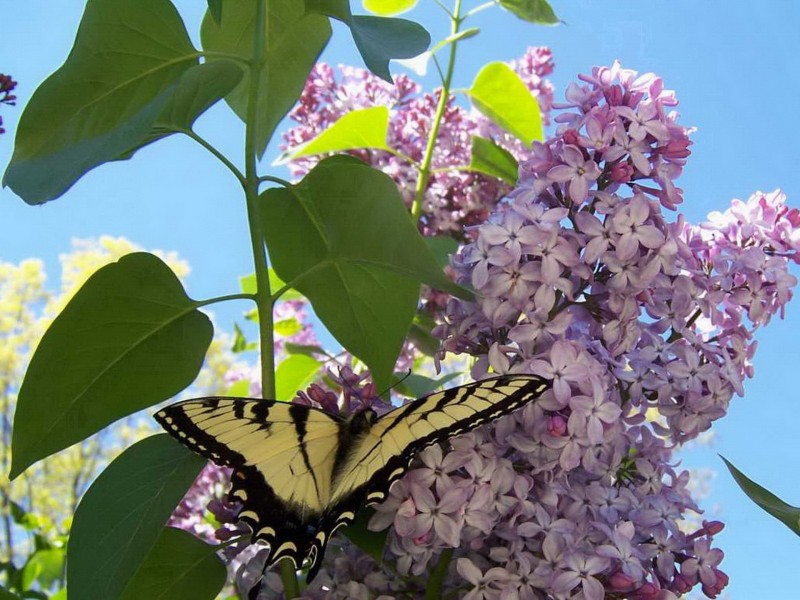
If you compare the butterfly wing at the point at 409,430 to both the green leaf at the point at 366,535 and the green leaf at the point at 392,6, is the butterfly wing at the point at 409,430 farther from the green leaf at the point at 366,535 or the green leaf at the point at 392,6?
the green leaf at the point at 392,6

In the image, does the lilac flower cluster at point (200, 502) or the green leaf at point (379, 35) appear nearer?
the green leaf at point (379, 35)

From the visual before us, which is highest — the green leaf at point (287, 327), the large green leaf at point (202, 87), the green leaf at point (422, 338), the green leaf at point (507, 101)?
the green leaf at point (507, 101)

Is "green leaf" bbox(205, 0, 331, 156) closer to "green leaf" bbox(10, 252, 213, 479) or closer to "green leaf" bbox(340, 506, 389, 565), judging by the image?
"green leaf" bbox(10, 252, 213, 479)

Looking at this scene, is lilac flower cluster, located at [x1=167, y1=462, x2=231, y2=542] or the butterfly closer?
the butterfly

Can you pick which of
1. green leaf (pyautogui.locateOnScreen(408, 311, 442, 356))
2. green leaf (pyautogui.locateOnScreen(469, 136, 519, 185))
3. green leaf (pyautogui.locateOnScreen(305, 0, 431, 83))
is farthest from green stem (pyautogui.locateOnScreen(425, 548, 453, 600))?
green leaf (pyautogui.locateOnScreen(469, 136, 519, 185))

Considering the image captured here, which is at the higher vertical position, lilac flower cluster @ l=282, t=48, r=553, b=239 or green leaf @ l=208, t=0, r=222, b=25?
lilac flower cluster @ l=282, t=48, r=553, b=239

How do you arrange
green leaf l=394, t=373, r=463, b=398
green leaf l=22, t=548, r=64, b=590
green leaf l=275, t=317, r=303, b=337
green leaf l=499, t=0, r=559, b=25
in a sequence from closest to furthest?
green leaf l=394, t=373, r=463, b=398 → green leaf l=499, t=0, r=559, b=25 → green leaf l=22, t=548, r=64, b=590 → green leaf l=275, t=317, r=303, b=337

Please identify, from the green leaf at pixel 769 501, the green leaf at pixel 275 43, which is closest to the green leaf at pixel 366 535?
the green leaf at pixel 769 501
